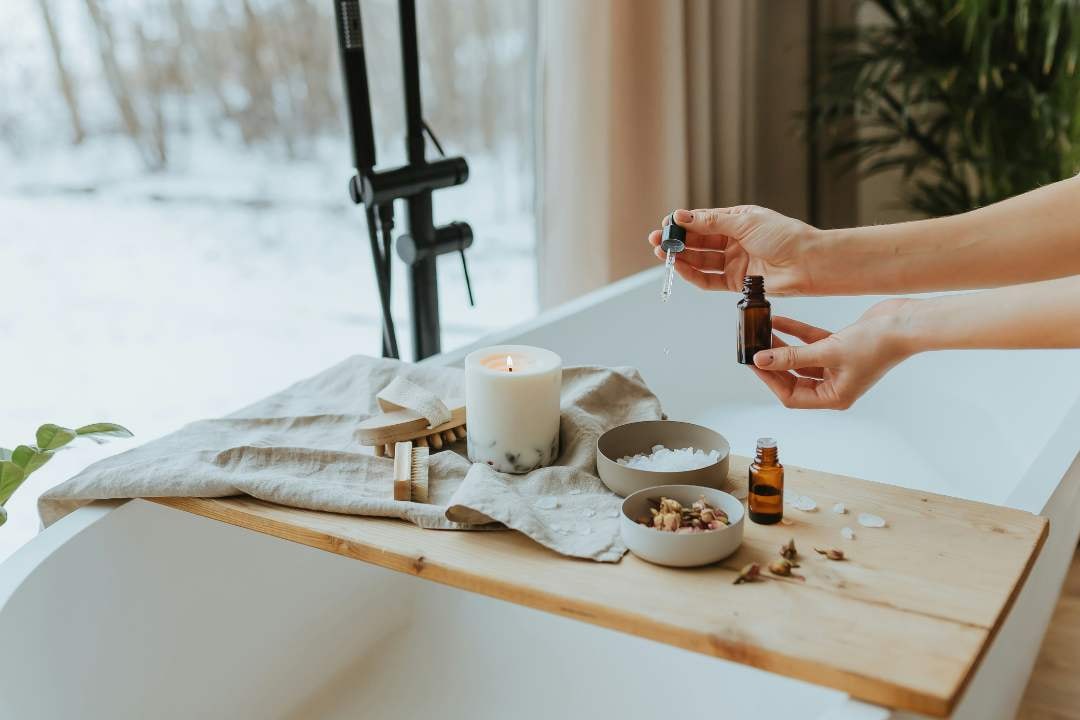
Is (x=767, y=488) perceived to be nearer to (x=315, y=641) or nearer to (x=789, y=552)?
(x=789, y=552)

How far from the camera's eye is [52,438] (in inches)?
41.6

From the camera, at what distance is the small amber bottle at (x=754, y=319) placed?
115 centimetres

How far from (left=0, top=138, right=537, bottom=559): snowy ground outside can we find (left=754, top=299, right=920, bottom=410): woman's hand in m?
1.41

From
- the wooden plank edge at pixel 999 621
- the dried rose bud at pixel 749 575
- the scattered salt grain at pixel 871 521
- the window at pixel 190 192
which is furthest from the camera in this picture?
the window at pixel 190 192

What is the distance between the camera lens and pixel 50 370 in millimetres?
1957

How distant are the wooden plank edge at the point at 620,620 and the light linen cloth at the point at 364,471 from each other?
0.11ft

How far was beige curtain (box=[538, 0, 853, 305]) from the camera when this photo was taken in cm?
272

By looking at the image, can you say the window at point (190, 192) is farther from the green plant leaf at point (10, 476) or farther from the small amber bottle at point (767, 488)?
the small amber bottle at point (767, 488)

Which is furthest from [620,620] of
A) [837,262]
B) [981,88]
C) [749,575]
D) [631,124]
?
[981,88]

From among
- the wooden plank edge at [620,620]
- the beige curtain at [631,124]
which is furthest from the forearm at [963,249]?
the beige curtain at [631,124]

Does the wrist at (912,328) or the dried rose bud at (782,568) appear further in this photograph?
the wrist at (912,328)

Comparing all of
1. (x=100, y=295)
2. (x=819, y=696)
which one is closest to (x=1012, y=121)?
(x=819, y=696)

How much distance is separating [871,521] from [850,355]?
0.22 metres

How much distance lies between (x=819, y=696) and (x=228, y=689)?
751 mm
